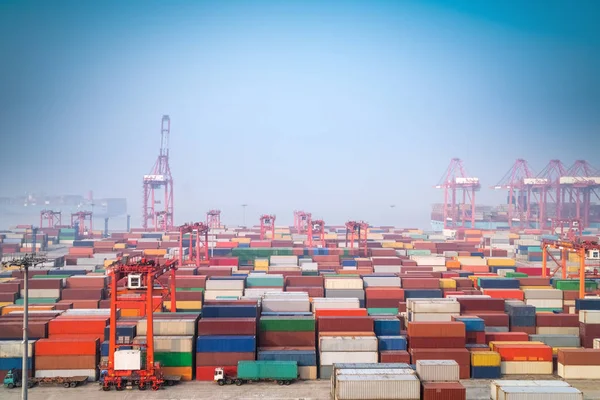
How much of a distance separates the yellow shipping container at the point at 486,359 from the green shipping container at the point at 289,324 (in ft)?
29.5

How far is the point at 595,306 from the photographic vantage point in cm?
3816

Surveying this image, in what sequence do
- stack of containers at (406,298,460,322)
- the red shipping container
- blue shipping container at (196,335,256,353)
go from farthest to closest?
stack of containers at (406,298,460,322) → blue shipping container at (196,335,256,353) → the red shipping container

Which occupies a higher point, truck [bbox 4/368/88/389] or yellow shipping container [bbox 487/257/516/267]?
yellow shipping container [bbox 487/257/516/267]

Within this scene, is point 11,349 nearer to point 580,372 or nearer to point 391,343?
point 391,343

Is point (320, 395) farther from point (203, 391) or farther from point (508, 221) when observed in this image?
point (508, 221)

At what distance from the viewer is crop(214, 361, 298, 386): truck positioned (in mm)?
28703

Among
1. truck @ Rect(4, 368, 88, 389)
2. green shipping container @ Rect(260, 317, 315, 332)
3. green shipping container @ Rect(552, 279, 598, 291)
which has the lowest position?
truck @ Rect(4, 368, 88, 389)

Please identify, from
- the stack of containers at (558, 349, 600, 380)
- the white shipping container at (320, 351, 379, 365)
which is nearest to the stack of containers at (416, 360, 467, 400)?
the white shipping container at (320, 351, 379, 365)

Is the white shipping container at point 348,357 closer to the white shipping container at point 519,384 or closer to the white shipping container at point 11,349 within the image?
the white shipping container at point 519,384

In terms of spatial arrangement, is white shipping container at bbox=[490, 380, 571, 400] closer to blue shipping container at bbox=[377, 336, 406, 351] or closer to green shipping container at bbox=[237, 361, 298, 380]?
blue shipping container at bbox=[377, 336, 406, 351]

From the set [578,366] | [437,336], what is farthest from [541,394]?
[578,366]

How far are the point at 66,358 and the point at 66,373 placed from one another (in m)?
0.78

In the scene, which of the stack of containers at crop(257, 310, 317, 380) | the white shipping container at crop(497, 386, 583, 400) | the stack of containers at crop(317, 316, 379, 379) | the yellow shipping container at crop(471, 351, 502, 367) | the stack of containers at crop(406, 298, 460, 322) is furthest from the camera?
the stack of containers at crop(406, 298, 460, 322)

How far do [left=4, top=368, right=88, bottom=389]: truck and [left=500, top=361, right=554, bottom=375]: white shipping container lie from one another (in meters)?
22.8
